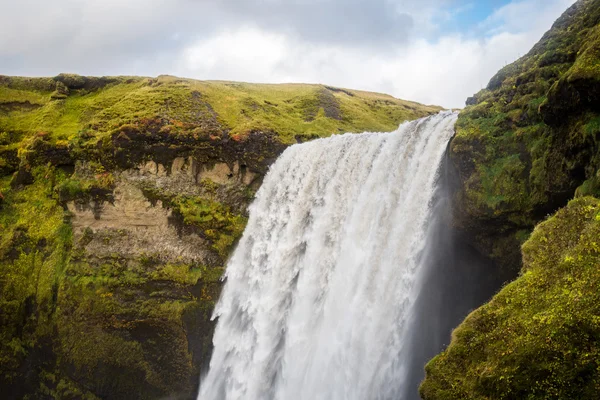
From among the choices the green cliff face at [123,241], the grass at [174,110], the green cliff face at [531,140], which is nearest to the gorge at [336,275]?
the green cliff face at [531,140]

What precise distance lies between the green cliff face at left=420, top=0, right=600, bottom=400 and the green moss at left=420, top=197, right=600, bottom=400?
0.02m

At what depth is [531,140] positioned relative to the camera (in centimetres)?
1068

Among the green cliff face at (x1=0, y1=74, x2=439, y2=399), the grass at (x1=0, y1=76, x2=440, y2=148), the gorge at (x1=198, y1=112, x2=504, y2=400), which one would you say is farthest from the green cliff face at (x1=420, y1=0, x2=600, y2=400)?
the grass at (x1=0, y1=76, x2=440, y2=148)

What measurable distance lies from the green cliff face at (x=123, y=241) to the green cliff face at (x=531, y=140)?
13.1 meters

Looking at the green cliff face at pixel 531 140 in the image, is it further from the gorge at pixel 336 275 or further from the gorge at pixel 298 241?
the gorge at pixel 336 275

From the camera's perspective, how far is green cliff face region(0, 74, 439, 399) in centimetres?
2092

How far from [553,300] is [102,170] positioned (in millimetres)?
22368

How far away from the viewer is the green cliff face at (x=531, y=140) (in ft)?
28.1

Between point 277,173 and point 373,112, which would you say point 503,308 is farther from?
point 373,112

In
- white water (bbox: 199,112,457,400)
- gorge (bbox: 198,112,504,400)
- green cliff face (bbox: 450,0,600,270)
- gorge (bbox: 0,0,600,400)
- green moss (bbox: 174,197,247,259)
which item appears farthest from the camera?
green moss (bbox: 174,197,247,259)

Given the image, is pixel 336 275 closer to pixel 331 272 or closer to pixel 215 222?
pixel 331 272

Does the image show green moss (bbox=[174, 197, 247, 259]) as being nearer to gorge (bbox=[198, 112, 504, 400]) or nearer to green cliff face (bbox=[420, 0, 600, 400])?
gorge (bbox=[198, 112, 504, 400])

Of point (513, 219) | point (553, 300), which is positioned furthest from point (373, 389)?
point (553, 300)

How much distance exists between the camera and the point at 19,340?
21.1 meters
